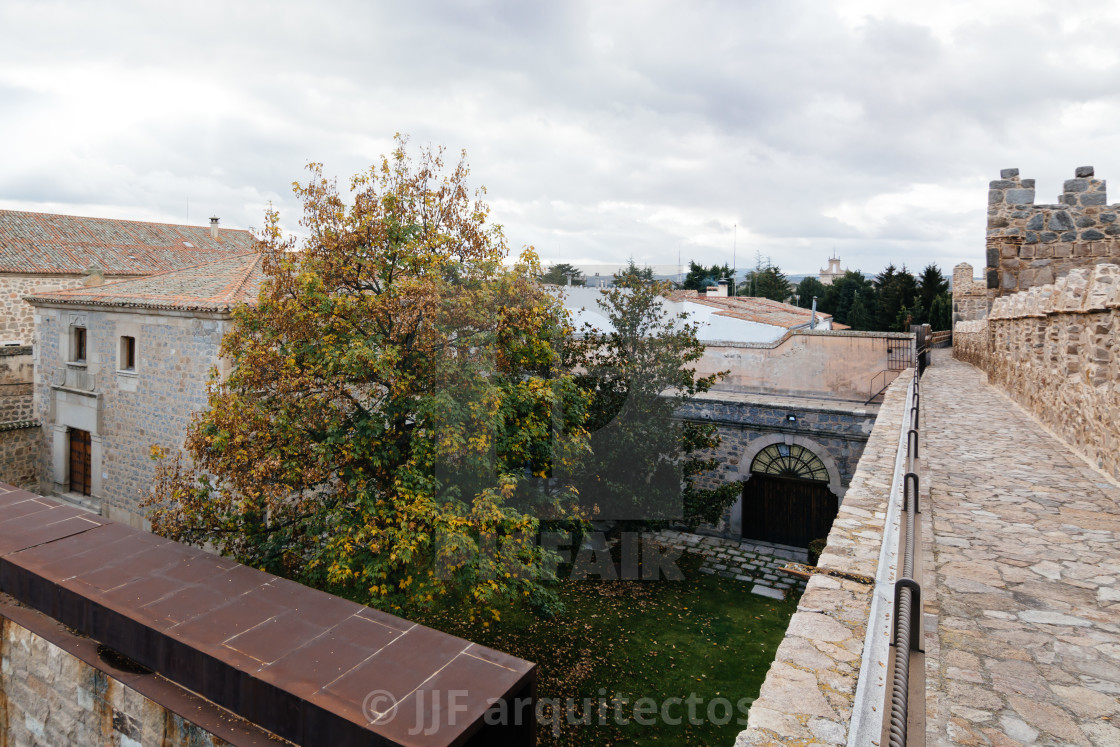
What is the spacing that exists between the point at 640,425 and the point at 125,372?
427 inches

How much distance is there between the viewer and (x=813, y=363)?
1928cm

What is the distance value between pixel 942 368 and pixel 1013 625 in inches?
734

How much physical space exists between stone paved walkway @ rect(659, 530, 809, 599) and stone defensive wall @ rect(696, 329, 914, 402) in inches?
236

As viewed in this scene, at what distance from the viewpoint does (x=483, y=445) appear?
6.84 m

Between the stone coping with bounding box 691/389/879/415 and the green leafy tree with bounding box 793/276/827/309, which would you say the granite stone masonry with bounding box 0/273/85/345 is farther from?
the green leafy tree with bounding box 793/276/827/309

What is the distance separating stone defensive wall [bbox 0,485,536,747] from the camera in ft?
8.35

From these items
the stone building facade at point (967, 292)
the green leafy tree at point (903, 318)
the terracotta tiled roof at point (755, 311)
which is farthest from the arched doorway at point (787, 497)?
the green leafy tree at point (903, 318)

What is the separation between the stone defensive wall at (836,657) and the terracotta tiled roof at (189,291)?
419 inches

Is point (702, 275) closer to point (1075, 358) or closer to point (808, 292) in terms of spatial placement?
point (808, 292)

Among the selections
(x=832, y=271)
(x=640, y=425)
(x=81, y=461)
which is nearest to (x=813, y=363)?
(x=640, y=425)

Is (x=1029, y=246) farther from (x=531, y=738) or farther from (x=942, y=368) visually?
(x=531, y=738)

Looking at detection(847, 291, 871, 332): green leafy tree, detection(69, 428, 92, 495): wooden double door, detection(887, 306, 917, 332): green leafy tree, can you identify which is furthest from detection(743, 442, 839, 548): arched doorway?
A: detection(847, 291, 871, 332): green leafy tree

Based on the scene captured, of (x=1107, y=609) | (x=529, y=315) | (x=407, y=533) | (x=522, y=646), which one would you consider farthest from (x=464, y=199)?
(x=1107, y=609)

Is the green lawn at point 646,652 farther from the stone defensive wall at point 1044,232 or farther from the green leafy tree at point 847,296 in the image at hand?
the green leafy tree at point 847,296
